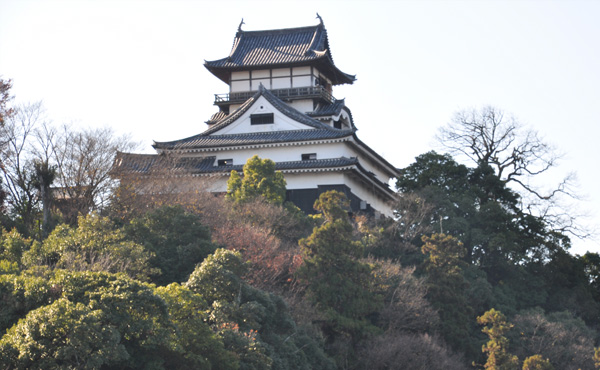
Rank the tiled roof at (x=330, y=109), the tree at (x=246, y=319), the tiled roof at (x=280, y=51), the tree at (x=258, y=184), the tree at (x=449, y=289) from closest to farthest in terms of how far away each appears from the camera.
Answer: the tree at (x=246, y=319) → the tree at (x=449, y=289) → the tree at (x=258, y=184) → the tiled roof at (x=330, y=109) → the tiled roof at (x=280, y=51)

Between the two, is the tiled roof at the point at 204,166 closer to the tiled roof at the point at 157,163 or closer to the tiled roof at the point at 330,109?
the tiled roof at the point at 157,163

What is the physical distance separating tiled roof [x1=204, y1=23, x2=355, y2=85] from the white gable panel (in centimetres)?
461

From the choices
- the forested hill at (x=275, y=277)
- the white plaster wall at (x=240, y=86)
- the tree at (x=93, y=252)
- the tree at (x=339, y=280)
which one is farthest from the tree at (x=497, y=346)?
the white plaster wall at (x=240, y=86)

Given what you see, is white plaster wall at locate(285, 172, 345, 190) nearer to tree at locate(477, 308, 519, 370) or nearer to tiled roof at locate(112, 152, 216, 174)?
tiled roof at locate(112, 152, 216, 174)

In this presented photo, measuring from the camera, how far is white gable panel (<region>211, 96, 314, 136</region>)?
45.4 m

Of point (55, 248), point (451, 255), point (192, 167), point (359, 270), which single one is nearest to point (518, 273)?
point (451, 255)

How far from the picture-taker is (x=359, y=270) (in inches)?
1210

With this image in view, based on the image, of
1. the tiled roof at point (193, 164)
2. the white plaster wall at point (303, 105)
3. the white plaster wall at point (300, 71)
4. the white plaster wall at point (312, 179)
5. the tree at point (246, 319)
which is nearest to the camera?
the tree at point (246, 319)

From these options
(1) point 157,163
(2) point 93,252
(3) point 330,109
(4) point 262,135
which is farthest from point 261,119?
(2) point 93,252

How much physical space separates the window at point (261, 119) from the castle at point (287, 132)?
0.05 m

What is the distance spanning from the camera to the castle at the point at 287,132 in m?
43.0

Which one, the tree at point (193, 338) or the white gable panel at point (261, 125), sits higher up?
the white gable panel at point (261, 125)

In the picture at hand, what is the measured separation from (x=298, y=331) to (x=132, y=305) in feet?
23.8

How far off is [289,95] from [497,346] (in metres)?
21.5
